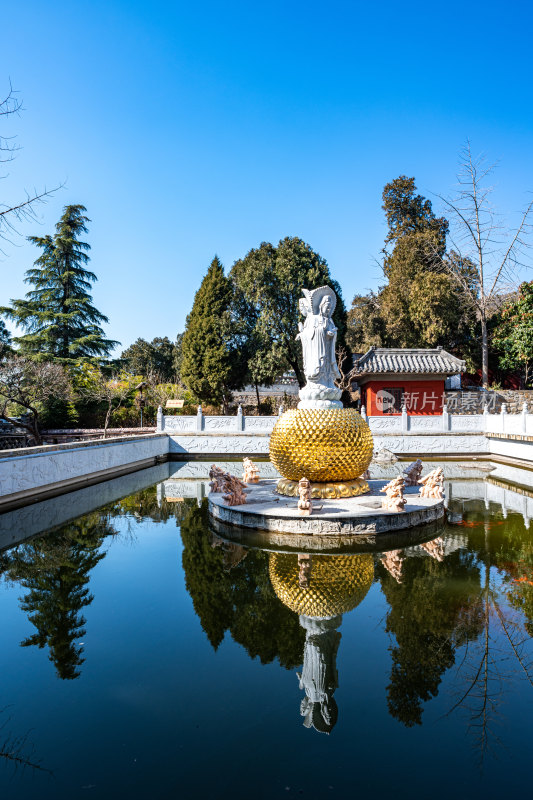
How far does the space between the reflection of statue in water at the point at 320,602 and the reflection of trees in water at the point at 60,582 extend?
1595 millimetres

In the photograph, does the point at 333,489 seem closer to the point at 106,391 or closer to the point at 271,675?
the point at 271,675

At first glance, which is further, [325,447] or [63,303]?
[63,303]

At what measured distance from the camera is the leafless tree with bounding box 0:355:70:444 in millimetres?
17891

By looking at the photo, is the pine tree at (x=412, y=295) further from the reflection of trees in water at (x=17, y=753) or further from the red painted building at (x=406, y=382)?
the reflection of trees in water at (x=17, y=753)

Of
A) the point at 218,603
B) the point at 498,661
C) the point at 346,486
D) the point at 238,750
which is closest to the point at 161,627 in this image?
the point at 218,603

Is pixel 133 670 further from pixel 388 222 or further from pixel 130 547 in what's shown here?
pixel 388 222

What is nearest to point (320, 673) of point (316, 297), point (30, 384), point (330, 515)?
point (330, 515)

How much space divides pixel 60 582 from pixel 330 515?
3.21 metres

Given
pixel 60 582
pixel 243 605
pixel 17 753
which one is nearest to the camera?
pixel 17 753

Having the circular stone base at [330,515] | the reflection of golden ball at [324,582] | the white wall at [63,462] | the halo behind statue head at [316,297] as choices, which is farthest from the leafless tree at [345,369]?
the reflection of golden ball at [324,582]

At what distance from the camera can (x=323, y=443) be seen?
7.06 meters

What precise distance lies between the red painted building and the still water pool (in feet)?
52.2

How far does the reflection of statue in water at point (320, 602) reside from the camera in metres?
2.97

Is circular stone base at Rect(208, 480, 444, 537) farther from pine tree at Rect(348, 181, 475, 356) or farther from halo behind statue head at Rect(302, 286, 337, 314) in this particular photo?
pine tree at Rect(348, 181, 475, 356)
